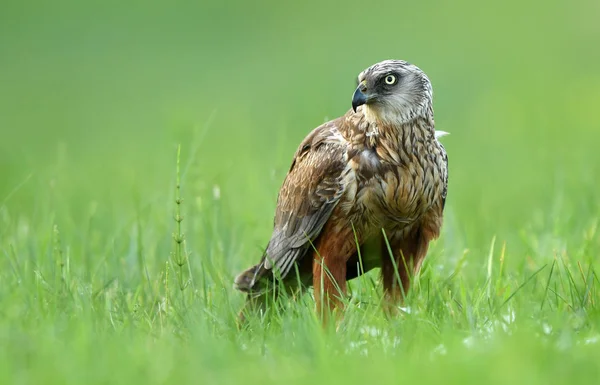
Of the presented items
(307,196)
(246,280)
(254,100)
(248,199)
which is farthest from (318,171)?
(254,100)

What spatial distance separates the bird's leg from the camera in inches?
231

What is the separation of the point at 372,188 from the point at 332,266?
496 mm

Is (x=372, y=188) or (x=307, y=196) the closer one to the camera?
(x=372, y=188)

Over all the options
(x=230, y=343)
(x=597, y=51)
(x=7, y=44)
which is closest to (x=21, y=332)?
(x=230, y=343)

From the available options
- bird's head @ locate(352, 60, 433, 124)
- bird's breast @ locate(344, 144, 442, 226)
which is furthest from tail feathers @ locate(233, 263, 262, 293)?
bird's head @ locate(352, 60, 433, 124)

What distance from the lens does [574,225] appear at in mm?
7598

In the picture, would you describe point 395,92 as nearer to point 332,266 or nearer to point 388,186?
point 388,186

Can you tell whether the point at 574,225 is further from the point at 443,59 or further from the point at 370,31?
the point at 370,31

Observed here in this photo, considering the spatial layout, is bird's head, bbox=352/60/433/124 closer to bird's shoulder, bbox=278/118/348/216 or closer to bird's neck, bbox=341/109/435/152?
bird's neck, bbox=341/109/435/152

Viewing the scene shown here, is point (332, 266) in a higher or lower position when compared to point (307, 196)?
lower

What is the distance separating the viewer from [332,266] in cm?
594

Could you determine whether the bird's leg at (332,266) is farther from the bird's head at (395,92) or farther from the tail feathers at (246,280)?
the bird's head at (395,92)

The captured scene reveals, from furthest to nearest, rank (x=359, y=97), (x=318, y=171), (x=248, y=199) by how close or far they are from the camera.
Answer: (x=248, y=199)
(x=318, y=171)
(x=359, y=97)

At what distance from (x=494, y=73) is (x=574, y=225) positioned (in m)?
9.51
